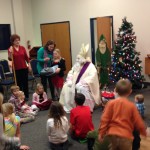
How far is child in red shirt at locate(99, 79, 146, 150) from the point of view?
214cm

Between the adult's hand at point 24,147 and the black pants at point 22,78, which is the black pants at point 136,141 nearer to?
→ the adult's hand at point 24,147

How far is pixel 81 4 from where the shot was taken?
8.02m

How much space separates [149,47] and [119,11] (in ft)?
4.64

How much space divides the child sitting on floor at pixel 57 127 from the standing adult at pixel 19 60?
250 cm

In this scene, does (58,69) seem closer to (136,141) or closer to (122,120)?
(136,141)

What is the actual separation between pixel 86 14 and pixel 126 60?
103 inches

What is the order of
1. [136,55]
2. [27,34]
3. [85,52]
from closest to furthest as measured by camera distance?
[85,52] → [136,55] → [27,34]

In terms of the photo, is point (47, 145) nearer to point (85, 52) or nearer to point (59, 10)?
point (85, 52)

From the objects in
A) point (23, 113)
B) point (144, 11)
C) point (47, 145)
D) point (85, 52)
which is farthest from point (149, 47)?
point (47, 145)

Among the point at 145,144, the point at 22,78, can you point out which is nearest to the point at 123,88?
the point at 145,144

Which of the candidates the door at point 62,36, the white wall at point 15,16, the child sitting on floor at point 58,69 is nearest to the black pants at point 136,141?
the child sitting on floor at point 58,69

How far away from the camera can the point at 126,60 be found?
20.2 ft

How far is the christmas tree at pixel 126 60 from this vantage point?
6.09 metres

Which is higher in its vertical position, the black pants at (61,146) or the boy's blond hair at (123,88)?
the boy's blond hair at (123,88)
